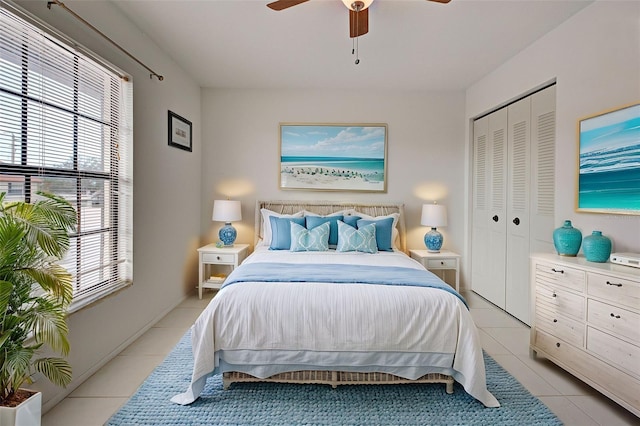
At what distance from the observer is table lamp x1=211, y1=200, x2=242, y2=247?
4168mm

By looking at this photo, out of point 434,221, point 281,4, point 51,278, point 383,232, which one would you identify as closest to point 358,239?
point 383,232

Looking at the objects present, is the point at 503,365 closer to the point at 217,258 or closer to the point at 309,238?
the point at 309,238

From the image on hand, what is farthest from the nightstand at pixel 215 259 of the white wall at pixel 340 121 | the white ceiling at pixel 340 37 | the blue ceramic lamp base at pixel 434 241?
the blue ceramic lamp base at pixel 434 241

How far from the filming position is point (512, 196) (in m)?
3.64

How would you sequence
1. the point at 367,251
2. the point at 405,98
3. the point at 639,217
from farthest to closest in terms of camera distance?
the point at 405,98
the point at 367,251
the point at 639,217

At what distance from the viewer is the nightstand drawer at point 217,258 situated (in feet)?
13.3

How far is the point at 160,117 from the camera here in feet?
11.1

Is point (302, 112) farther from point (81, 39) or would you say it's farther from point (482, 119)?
point (81, 39)

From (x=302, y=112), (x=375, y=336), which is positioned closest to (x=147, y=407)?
(x=375, y=336)

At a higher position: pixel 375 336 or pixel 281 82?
pixel 281 82

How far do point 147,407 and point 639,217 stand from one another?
327 centimetres

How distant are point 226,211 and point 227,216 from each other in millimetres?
63

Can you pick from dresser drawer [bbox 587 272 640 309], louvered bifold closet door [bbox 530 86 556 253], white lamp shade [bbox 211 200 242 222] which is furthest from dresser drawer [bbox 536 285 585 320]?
white lamp shade [bbox 211 200 242 222]

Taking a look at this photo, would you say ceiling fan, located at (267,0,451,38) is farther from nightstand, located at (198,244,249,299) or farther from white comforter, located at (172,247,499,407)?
nightstand, located at (198,244,249,299)
